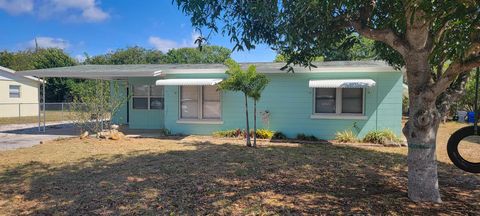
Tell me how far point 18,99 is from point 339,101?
78.2ft

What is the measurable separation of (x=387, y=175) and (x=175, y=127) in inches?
342

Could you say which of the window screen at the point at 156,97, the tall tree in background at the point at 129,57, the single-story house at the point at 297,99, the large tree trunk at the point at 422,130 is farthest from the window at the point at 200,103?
the tall tree in background at the point at 129,57

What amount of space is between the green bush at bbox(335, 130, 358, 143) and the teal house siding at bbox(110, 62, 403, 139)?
0.17 metres

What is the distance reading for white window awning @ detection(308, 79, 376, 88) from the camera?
1087 cm

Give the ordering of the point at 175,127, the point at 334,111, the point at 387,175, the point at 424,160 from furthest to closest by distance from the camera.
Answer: the point at 175,127, the point at 334,111, the point at 387,175, the point at 424,160

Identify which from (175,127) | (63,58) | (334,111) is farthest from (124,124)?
(63,58)

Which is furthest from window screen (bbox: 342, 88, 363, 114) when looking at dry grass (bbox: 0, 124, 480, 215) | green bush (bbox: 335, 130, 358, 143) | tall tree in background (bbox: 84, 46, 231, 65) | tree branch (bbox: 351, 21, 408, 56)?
tall tree in background (bbox: 84, 46, 231, 65)

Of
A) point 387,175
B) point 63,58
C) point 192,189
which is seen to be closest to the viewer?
point 192,189

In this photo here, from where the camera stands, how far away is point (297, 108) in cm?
1216

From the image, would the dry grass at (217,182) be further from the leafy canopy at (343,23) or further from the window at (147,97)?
the window at (147,97)

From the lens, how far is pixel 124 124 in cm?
1623

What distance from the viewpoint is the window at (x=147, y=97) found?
14.7 meters

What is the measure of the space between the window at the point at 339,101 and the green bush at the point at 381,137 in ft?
2.83

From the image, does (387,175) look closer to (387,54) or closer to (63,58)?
(387,54)
